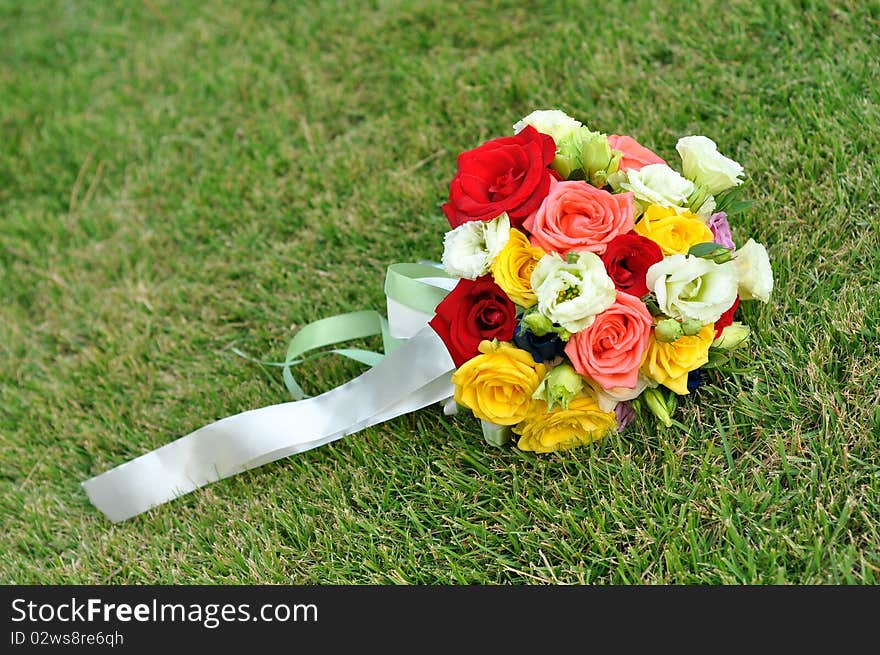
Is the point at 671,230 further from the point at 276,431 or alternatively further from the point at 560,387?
the point at 276,431

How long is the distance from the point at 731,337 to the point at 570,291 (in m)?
0.41

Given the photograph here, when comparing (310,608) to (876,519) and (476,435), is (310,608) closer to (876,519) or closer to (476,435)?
(476,435)

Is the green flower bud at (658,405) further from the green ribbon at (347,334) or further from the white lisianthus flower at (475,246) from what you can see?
the green ribbon at (347,334)

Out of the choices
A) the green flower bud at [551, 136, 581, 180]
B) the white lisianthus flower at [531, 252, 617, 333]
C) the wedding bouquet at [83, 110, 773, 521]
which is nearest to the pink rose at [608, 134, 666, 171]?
the wedding bouquet at [83, 110, 773, 521]

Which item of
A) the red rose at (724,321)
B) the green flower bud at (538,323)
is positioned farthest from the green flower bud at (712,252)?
the green flower bud at (538,323)

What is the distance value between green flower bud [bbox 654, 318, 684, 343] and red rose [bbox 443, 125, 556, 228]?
0.35 meters

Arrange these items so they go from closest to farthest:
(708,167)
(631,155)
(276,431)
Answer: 1. (708,167)
2. (631,155)
3. (276,431)

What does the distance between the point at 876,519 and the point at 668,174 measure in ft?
2.62

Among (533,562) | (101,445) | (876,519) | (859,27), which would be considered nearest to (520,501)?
(533,562)

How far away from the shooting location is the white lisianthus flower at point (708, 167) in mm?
1869

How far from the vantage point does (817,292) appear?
198 centimetres

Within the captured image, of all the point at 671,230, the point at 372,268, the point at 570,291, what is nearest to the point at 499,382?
the point at 570,291

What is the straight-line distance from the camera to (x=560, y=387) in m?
1.69

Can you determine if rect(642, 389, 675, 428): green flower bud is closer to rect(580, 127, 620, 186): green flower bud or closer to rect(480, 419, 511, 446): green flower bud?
rect(480, 419, 511, 446): green flower bud
